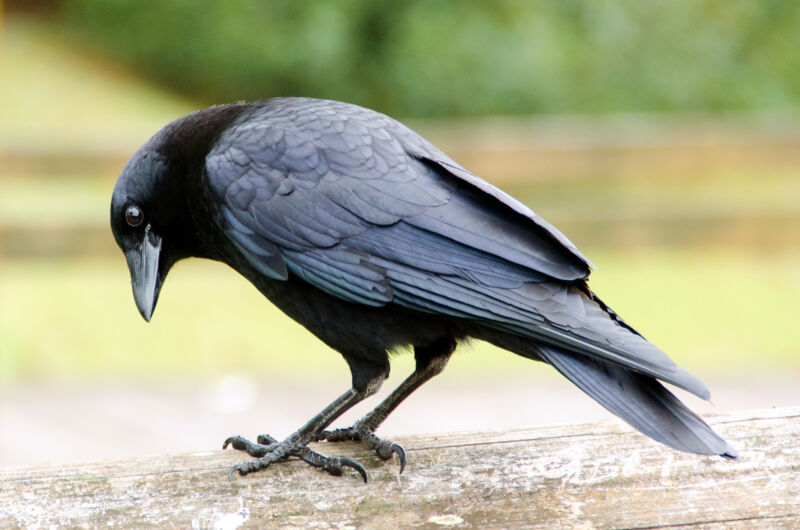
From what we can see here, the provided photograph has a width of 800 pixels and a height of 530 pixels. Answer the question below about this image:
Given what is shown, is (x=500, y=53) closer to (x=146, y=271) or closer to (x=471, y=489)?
(x=146, y=271)

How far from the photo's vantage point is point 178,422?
5699mm

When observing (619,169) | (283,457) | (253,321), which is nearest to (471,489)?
(283,457)

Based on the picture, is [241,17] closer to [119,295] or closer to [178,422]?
[119,295]

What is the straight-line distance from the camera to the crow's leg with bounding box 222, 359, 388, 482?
7.93 feet

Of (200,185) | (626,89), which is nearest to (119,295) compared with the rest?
(200,185)

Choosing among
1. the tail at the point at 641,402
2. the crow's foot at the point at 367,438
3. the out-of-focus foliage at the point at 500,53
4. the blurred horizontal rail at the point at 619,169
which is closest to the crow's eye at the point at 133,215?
the crow's foot at the point at 367,438

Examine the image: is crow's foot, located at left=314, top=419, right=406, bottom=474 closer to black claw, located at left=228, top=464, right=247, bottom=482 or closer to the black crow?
the black crow

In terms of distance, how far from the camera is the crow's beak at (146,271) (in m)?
2.81

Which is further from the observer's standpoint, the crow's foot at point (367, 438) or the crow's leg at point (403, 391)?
the crow's leg at point (403, 391)

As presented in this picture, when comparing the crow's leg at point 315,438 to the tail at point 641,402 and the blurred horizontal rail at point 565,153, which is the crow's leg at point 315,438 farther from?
the blurred horizontal rail at point 565,153

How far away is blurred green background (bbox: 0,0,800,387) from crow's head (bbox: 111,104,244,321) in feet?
3.05

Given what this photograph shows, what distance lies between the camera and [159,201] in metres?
2.87

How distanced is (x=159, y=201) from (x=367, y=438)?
91 centimetres

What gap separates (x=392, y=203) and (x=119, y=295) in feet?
16.8
